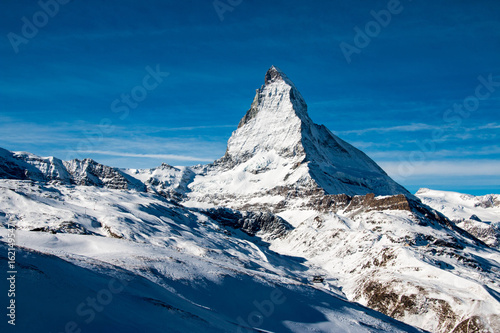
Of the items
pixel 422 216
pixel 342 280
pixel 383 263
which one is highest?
pixel 422 216

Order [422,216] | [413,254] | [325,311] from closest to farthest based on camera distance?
[325,311]
[413,254]
[422,216]

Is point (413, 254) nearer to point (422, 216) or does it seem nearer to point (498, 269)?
point (498, 269)

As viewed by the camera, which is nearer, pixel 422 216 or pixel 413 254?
pixel 413 254

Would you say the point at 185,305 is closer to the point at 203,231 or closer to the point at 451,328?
the point at 451,328

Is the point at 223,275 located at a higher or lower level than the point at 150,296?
higher

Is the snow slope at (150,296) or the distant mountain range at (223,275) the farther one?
the distant mountain range at (223,275)

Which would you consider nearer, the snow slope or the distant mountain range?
the snow slope

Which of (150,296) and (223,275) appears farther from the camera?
(223,275)

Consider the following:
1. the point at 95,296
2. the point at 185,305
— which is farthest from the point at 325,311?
the point at 95,296

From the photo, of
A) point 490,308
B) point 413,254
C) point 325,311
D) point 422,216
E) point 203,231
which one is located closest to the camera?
point 325,311

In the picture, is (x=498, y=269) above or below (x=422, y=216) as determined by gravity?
below
